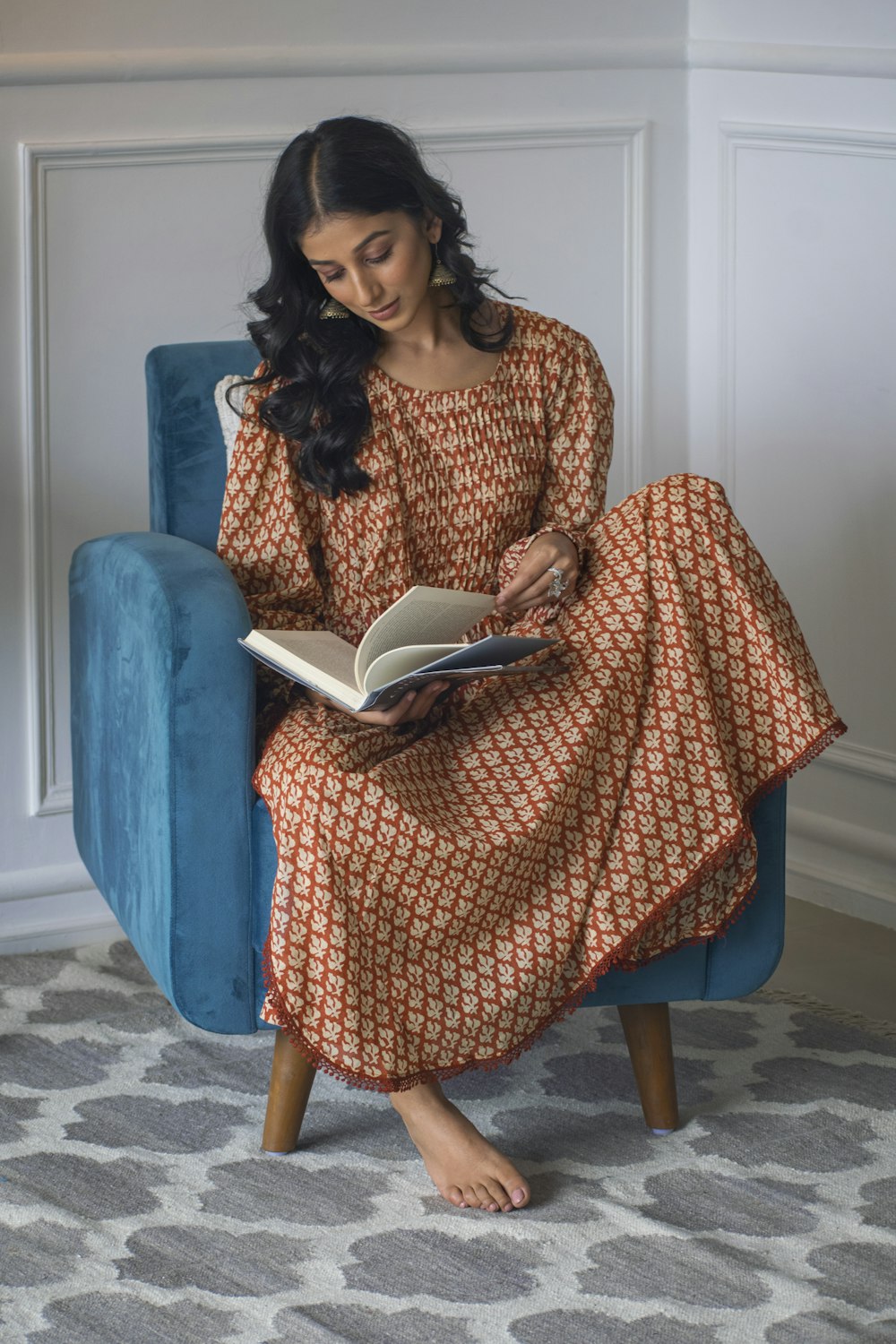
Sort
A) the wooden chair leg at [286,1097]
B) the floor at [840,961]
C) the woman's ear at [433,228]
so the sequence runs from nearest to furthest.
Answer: the wooden chair leg at [286,1097] → the woman's ear at [433,228] → the floor at [840,961]

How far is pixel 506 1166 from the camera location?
61.5 inches

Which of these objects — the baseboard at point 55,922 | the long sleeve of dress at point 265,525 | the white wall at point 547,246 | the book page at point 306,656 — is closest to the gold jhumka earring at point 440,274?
the long sleeve of dress at point 265,525

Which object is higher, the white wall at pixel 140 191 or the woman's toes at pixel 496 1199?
the white wall at pixel 140 191

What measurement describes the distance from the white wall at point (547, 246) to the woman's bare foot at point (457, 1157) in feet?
3.25

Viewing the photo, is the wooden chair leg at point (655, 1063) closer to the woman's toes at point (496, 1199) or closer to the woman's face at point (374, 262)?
the woman's toes at point (496, 1199)

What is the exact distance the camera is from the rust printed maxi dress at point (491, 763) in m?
1.50

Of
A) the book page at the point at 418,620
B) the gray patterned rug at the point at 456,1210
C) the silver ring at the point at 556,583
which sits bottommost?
the gray patterned rug at the point at 456,1210

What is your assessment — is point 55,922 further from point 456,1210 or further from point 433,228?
point 433,228

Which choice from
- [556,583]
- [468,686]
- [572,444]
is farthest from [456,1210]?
[572,444]

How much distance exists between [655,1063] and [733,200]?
5.10 ft

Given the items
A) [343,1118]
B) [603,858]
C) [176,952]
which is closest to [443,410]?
[603,858]

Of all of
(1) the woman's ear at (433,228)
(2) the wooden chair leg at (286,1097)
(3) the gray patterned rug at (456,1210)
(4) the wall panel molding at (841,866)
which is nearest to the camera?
(3) the gray patterned rug at (456,1210)

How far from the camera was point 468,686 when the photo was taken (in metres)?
1.74

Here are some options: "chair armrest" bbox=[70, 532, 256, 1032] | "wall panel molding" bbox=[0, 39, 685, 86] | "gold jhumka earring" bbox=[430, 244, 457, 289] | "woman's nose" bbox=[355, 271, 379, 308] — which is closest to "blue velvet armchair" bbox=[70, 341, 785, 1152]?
"chair armrest" bbox=[70, 532, 256, 1032]
